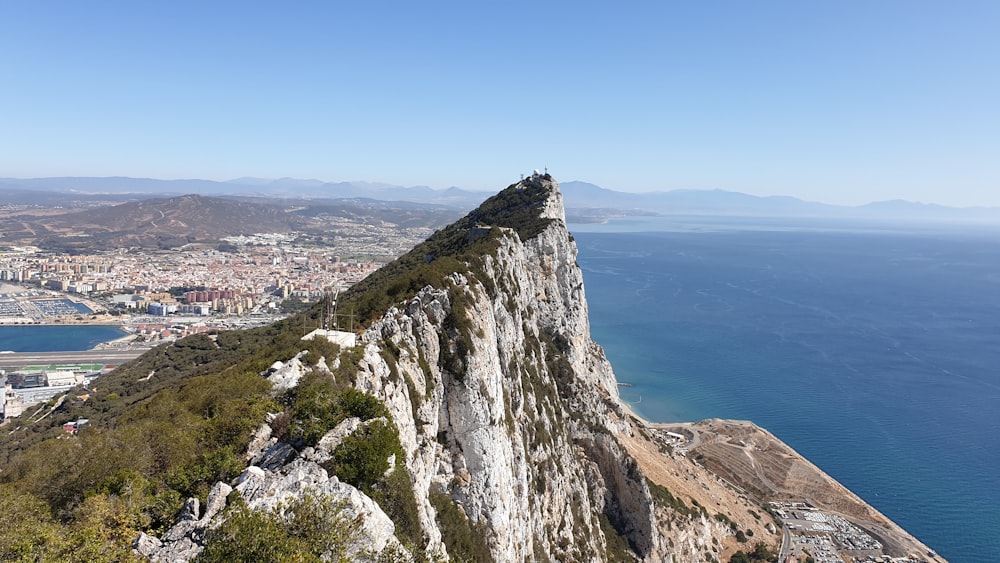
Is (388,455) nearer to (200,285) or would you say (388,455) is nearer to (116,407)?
(116,407)

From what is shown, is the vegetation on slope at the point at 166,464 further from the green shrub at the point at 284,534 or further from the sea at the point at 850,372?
the sea at the point at 850,372

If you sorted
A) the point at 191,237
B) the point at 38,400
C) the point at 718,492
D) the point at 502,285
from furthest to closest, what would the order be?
the point at 191,237 < the point at 38,400 < the point at 718,492 < the point at 502,285

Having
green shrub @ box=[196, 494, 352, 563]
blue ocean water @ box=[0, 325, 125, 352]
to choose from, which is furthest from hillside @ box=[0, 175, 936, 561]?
blue ocean water @ box=[0, 325, 125, 352]

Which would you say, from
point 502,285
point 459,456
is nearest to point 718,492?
point 502,285

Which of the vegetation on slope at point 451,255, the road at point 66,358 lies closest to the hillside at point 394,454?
the vegetation on slope at point 451,255

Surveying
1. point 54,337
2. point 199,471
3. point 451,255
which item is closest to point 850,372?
point 451,255

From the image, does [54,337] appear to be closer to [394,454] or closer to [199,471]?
[199,471]

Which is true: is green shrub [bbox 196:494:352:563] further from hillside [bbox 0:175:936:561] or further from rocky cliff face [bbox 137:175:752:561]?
rocky cliff face [bbox 137:175:752:561]
